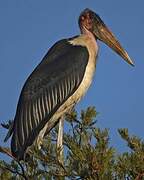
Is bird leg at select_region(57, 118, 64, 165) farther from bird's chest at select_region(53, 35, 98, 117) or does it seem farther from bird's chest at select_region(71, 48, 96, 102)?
bird's chest at select_region(71, 48, 96, 102)

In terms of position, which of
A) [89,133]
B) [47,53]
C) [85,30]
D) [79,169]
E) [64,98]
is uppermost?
[85,30]

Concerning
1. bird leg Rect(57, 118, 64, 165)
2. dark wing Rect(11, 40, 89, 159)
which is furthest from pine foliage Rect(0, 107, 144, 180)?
dark wing Rect(11, 40, 89, 159)

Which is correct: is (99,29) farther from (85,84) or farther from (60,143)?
(60,143)

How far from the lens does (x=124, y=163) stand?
562cm

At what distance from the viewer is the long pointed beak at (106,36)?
1005 cm

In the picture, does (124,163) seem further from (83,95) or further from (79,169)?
(83,95)

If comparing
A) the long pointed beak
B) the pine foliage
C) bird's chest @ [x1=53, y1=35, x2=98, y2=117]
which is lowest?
the pine foliage

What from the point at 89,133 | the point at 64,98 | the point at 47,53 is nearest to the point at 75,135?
the point at 89,133

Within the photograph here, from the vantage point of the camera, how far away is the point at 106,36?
1029 cm

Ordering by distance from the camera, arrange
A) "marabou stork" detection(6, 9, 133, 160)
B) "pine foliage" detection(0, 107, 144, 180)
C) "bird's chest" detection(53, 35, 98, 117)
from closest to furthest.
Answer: "pine foliage" detection(0, 107, 144, 180)
"marabou stork" detection(6, 9, 133, 160)
"bird's chest" detection(53, 35, 98, 117)

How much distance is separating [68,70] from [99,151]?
144 inches

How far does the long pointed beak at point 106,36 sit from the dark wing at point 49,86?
88 cm

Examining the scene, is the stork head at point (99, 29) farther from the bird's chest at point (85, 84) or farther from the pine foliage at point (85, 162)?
the pine foliage at point (85, 162)

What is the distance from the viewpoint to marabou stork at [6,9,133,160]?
28.1ft
